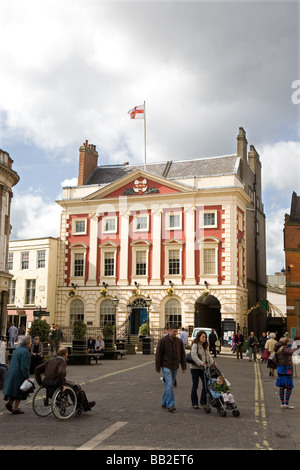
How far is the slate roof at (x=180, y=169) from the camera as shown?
45719 millimetres

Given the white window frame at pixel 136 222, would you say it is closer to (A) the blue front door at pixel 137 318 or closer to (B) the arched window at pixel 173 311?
(B) the arched window at pixel 173 311

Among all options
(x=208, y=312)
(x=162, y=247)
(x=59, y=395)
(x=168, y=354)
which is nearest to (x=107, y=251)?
(x=162, y=247)

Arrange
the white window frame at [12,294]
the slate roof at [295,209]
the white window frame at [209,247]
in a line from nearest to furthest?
the white window frame at [209,247], the slate roof at [295,209], the white window frame at [12,294]

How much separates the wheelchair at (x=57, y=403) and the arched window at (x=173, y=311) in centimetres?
3197

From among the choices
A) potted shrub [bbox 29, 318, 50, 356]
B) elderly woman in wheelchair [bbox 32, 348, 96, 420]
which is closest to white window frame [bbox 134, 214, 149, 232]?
potted shrub [bbox 29, 318, 50, 356]

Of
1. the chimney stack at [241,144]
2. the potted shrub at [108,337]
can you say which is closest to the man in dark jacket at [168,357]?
the potted shrub at [108,337]

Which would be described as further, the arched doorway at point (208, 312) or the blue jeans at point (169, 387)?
the arched doorway at point (208, 312)

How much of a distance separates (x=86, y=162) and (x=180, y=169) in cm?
925

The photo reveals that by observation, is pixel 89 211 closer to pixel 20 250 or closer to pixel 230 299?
pixel 20 250

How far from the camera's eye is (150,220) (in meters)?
44.5

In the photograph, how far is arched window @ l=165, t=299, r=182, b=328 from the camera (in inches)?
1677

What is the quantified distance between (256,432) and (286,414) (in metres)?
2.78

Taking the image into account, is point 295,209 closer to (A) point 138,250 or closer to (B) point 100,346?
(A) point 138,250

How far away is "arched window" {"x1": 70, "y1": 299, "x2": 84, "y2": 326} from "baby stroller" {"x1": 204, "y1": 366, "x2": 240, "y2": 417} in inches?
1386
